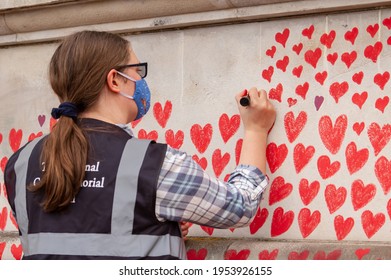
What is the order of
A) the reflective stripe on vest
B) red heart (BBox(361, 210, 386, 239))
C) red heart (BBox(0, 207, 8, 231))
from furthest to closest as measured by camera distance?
red heart (BBox(0, 207, 8, 231)) → red heart (BBox(361, 210, 386, 239)) → the reflective stripe on vest

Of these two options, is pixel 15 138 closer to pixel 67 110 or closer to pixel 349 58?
pixel 67 110

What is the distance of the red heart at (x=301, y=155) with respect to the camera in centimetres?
309

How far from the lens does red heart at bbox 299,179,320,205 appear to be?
3062 mm

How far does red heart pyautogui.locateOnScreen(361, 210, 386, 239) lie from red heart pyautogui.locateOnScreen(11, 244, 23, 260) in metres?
1.55

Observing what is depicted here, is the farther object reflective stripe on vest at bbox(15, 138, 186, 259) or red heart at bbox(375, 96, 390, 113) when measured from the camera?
red heart at bbox(375, 96, 390, 113)

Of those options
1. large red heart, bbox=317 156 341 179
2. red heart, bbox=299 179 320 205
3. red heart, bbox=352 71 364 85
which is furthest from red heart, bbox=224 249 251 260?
red heart, bbox=352 71 364 85

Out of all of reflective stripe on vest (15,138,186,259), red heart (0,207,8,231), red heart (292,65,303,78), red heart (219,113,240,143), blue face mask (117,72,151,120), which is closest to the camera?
reflective stripe on vest (15,138,186,259)

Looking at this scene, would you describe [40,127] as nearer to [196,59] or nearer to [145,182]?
[196,59]

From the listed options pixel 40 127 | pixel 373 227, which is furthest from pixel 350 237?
pixel 40 127

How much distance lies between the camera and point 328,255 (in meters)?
2.89

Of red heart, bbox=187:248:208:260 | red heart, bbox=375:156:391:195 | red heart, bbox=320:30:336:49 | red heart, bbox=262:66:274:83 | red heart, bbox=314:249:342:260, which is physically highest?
red heart, bbox=320:30:336:49

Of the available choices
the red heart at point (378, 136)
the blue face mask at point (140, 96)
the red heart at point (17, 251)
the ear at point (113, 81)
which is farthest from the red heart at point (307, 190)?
the red heart at point (17, 251)

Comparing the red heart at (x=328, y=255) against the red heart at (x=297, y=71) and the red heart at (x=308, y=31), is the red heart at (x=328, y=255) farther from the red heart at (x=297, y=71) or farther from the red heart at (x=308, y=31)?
the red heart at (x=308, y=31)

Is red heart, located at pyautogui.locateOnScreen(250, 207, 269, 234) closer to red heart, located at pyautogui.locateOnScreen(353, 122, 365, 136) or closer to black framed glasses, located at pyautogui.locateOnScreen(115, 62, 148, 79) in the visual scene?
red heart, located at pyautogui.locateOnScreen(353, 122, 365, 136)
